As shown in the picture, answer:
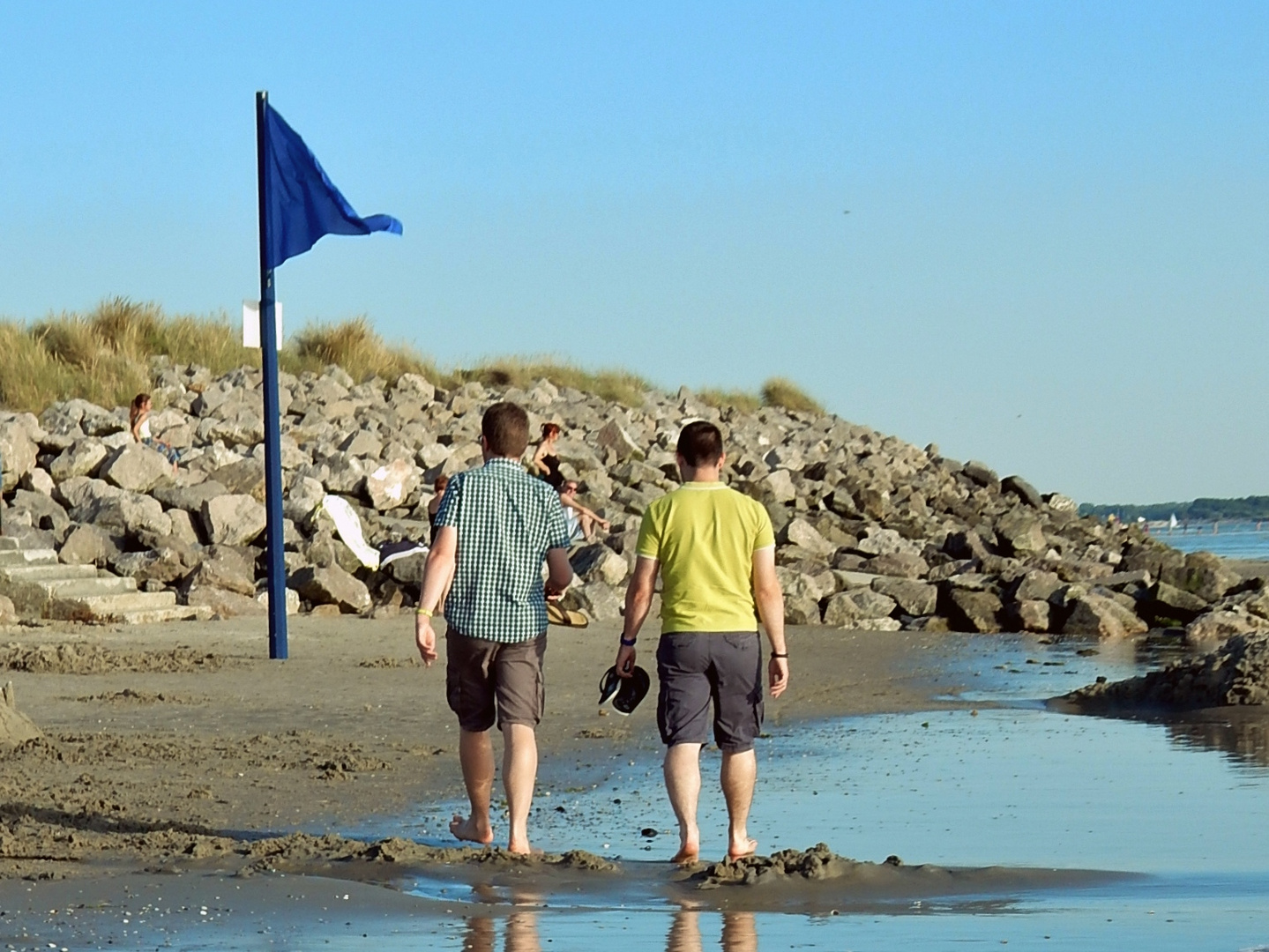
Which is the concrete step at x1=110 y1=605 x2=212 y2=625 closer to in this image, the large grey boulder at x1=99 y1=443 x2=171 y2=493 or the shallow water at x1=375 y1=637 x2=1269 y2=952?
the large grey boulder at x1=99 y1=443 x2=171 y2=493

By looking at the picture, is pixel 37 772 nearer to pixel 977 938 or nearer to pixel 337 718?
pixel 337 718

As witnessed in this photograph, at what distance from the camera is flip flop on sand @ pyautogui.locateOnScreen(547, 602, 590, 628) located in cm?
1766

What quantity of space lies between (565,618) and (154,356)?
57.1 ft

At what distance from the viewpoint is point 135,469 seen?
68.7 feet

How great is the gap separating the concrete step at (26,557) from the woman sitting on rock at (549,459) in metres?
6.09

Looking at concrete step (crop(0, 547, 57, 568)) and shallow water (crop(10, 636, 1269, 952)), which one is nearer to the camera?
shallow water (crop(10, 636, 1269, 952))

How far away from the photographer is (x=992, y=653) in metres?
18.2

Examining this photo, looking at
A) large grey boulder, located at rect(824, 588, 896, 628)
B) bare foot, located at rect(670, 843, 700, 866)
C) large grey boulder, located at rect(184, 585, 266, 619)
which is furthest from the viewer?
large grey boulder, located at rect(824, 588, 896, 628)


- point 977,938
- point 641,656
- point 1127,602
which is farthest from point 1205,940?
point 1127,602

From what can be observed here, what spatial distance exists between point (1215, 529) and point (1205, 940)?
3247 inches

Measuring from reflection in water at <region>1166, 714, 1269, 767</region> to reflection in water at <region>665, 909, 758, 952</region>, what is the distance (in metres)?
5.05

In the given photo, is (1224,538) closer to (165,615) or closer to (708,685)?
(165,615)

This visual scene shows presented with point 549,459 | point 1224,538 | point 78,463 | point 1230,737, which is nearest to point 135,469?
point 78,463

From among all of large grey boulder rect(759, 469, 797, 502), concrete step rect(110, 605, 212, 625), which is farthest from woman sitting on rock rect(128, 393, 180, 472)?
large grey boulder rect(759, 469, 797, 502)
